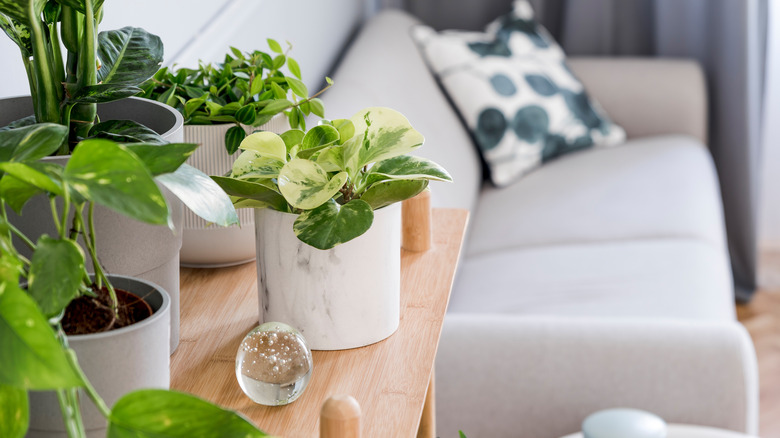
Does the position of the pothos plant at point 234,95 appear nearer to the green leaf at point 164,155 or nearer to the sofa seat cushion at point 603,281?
the green leaf at point 164,155

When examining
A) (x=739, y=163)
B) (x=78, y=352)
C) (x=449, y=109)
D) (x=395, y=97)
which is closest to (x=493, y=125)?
(x=449, y=109)

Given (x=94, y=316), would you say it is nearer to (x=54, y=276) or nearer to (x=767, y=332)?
(x=54, y=276)

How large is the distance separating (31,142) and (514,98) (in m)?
1.93

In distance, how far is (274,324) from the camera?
1.84 ft

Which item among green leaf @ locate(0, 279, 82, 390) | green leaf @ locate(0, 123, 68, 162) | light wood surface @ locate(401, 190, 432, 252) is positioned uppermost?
green leaf @ locate(0, 123, 68, 162)

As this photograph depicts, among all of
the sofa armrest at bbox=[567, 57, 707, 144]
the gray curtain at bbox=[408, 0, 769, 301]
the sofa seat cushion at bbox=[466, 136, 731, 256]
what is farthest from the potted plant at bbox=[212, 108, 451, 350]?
the gray curtain at bbox=[408, 0, 769, 301]

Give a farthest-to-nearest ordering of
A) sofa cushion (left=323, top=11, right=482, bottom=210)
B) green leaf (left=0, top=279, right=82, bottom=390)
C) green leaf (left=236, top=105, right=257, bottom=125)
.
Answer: sofa cushion (left=323, top=11, right=482, bottom=210) < green leaf (left=236, top=105, right=257, bottom=125) < green leaf (left=0, top=279, right=82, bottom=390)

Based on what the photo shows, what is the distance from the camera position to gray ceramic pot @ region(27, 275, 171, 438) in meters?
0.40

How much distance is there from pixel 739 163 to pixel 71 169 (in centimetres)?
259

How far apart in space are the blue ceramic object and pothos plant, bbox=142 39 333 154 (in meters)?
0.53

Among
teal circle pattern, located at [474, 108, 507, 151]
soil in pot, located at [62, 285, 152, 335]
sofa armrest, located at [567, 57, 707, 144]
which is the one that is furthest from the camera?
sofa armrest, located at [567, 57, 707, 144]

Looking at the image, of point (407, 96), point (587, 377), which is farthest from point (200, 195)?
point (407, 96)

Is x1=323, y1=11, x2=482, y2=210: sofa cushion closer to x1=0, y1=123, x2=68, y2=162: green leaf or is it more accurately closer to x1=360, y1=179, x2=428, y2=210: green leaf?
x1=360, y1=179, x2=428, y2=210: green leaf

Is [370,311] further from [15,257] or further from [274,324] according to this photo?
[15,257]
